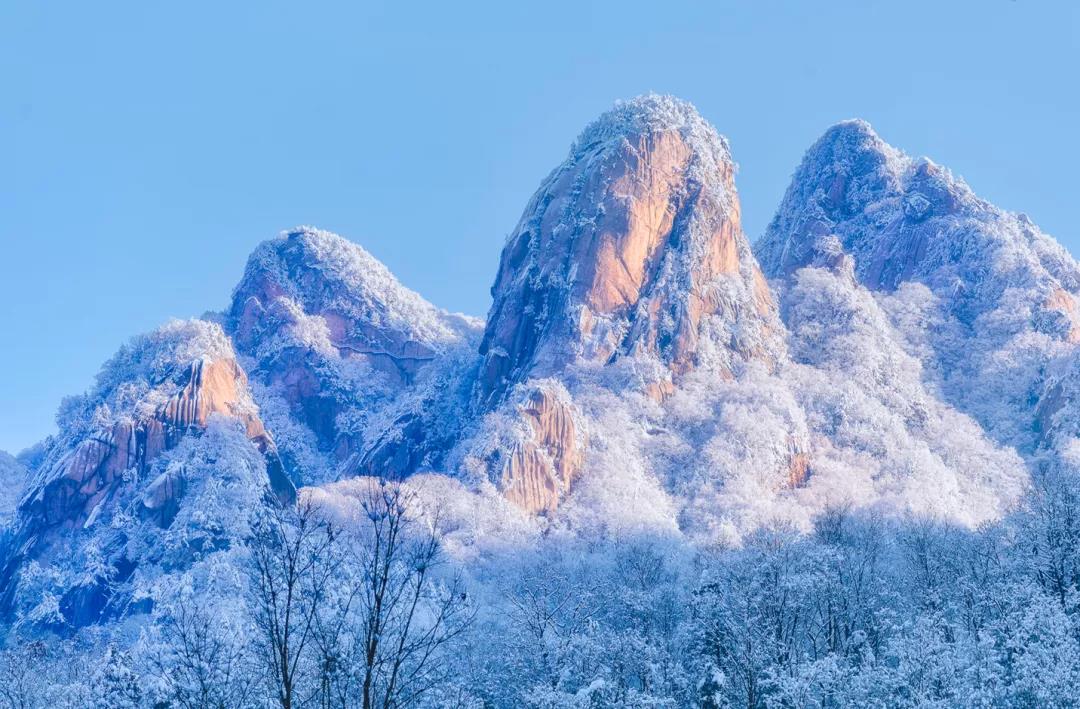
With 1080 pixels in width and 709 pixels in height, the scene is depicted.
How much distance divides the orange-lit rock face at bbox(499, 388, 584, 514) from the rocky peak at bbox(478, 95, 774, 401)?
481 inches

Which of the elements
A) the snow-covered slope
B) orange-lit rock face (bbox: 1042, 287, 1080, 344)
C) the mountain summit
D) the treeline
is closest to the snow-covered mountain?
the mountain summit

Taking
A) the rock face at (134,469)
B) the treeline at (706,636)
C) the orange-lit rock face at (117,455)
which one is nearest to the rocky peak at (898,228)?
the treeline at (706,636)

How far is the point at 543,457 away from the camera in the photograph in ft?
315

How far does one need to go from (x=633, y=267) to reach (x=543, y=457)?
36120 mm

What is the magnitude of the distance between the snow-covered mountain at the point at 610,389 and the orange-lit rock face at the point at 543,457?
→ 32cm

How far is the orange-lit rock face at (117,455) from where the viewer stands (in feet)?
331

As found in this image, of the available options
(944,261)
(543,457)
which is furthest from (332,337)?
(944,261)

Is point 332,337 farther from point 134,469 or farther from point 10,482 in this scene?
point 10,482

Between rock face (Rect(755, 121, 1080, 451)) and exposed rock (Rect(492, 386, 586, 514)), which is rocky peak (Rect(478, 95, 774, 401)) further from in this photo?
rock face (Rect(755, 121, 1080, 451))

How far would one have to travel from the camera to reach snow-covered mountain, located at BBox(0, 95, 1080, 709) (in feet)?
295

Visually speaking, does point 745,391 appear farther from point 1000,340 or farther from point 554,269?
point 1000,340

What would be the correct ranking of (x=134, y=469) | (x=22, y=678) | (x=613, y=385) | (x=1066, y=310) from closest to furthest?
(x=22, y=678)
(x=134, y=469)
(x=613, y=385)
(x=1066, y=310)

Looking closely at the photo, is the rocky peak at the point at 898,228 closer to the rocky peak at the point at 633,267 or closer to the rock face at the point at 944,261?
the rock face at the point at 944,261

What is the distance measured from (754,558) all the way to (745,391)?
6121 centimetres
